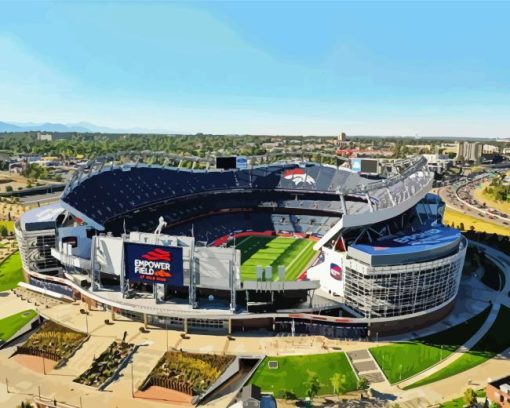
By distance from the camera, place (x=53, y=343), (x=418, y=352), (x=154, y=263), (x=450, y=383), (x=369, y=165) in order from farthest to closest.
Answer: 1. (x=369, y=165)
2. (x=154, y=263)
3. (x=53, y=343)
4. (x=418, y=352)
5. (x=450, y=383)

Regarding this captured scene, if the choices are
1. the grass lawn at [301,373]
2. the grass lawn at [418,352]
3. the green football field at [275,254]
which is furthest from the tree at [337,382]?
the green football field at [275,254]

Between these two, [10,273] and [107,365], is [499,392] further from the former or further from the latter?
[10,273]

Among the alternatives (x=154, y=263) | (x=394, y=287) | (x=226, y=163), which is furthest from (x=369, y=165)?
(x=154, y=263)

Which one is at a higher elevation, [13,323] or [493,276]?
[493,276]

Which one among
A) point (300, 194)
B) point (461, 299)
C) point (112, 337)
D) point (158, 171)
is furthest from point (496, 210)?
point (112, 337)

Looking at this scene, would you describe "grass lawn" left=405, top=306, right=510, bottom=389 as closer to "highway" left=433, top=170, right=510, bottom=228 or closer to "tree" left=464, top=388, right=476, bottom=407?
"tree" left=464, top=388, right=476, bottom=407

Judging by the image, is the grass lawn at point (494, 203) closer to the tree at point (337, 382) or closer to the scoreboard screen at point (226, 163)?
the scoreboard screen at point (226, 163)

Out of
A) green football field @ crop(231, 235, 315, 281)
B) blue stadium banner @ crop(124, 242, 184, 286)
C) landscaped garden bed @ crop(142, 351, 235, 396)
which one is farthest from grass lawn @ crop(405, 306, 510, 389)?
blue stadium banner @ crop(124, 242, 184, 286)

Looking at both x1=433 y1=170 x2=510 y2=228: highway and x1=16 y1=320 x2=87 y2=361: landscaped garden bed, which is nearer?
x1=16 y1=320 x2=87 y2=361: landscaped garden bed
